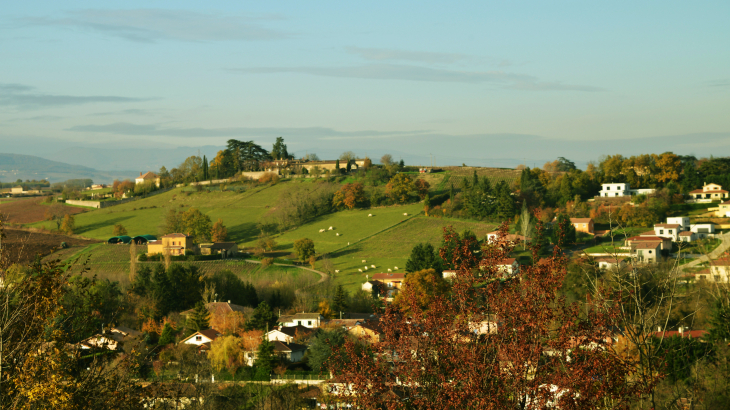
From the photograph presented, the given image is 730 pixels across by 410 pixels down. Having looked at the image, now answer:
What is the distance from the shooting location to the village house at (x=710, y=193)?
70.6 metres

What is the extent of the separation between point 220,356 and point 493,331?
96.6 ft

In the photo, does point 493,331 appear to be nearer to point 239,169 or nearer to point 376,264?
point 376,264

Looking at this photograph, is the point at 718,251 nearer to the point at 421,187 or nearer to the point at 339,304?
the point at 339,304

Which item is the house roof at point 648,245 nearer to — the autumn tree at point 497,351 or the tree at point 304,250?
the tree at point 304,250

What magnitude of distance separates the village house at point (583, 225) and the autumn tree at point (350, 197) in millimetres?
26802

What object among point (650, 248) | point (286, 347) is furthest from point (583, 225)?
point (286, 347)

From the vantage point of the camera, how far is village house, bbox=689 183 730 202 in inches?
2781

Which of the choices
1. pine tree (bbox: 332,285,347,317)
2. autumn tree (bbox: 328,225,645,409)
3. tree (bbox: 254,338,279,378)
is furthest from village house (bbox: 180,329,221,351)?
autumn tree (bbox: 328,225,645,409)

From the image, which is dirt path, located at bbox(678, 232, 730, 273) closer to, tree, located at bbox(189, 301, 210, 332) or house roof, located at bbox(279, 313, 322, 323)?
house roof, located at bbox(279, 313, 322, 323)

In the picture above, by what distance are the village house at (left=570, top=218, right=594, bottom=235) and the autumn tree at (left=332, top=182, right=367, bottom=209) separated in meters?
26.8

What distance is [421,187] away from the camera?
81.8 meters

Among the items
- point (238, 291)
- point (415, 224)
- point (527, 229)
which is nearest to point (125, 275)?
point (238, 291)

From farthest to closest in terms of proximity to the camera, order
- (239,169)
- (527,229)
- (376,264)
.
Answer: (239,169) → (527,229) → (376,264)

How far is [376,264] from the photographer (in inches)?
2216
